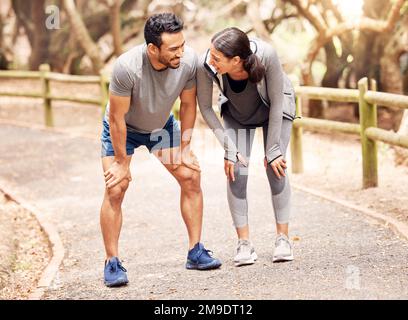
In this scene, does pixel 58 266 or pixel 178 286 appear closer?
pixel 178 286

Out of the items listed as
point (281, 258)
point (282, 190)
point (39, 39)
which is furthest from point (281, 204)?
point (39, 39)

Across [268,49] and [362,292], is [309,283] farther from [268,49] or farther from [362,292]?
[268,49]

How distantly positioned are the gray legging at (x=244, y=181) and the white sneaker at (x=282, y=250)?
4.5 inches

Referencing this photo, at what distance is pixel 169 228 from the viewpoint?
777cm

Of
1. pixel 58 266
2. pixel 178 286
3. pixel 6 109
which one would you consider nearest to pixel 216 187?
pixel 58 266

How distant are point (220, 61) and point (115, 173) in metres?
0.95

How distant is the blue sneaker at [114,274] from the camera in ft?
18.4

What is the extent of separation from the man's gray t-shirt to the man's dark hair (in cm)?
16

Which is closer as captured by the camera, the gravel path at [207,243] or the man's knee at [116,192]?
the gravel path at [207,243]

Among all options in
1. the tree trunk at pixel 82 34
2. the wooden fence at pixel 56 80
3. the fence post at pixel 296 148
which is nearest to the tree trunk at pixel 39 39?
the tree trunk at pixel 82 34

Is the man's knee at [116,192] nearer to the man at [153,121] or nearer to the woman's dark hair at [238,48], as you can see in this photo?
the man at [153,121]

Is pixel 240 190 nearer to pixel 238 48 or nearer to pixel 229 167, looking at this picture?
pixel 229 167

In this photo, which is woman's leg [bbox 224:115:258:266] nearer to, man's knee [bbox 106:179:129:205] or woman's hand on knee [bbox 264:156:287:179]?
woman's hand on knee [bbox 264:156:287:179]

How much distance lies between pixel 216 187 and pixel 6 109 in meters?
10.2
